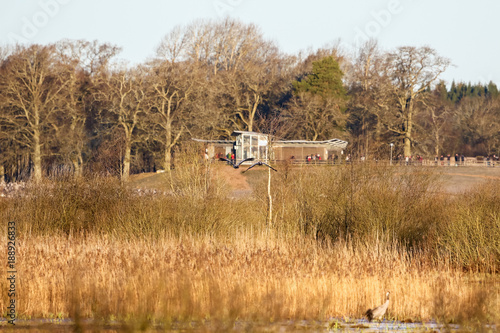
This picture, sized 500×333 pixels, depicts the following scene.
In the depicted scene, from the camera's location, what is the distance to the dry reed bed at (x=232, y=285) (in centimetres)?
1359

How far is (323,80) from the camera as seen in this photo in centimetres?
6894

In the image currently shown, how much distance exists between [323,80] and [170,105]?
669 inches

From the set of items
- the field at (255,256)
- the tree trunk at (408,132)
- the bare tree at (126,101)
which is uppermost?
the bare tree at (126,101)

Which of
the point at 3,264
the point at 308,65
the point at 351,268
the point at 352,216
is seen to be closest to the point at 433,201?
the point at 352,216

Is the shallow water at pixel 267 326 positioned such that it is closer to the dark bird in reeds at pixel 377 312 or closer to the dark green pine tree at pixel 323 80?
the dark bird in reeds at pixel 377 312

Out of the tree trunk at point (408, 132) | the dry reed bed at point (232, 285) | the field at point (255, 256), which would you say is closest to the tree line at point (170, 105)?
the tree trunk at point (408, 132)

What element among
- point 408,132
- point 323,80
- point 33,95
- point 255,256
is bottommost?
point 255,256

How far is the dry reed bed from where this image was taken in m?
13.6

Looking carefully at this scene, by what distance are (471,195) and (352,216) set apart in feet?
16.4

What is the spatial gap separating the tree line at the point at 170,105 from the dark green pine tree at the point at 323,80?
108mm

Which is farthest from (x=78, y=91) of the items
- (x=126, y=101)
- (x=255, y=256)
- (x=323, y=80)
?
(x=255, y=256)

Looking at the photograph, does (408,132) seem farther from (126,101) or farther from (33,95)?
(33,95)

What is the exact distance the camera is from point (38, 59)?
194ft

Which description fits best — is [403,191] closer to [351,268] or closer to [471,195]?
[471,195]
